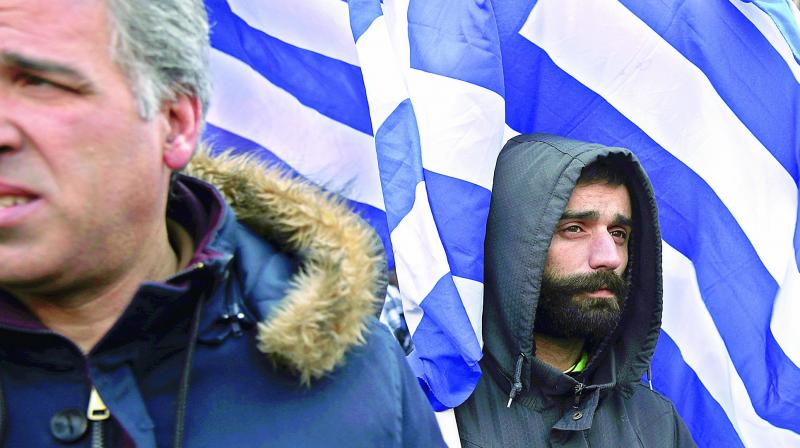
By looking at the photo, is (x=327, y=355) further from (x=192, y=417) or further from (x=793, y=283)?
(x=793, y=283)

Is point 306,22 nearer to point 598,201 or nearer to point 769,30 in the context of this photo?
point 598,201

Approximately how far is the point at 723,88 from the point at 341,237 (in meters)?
2.45

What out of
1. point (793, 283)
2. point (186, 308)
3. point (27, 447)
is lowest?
point (793, 283)

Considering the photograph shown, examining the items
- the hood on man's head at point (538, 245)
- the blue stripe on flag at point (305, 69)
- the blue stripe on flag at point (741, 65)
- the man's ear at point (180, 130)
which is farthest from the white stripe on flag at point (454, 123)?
the man's ear at point (180, 130)

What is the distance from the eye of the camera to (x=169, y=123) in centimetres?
160

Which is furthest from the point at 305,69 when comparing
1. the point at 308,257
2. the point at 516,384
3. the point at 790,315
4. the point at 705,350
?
the point at 308,257

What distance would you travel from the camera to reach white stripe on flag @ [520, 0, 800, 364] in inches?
149

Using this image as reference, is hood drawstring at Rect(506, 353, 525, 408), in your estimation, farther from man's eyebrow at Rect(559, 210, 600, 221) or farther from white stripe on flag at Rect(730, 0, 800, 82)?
white stripe on flag at Rect(730, 0, 800, 82)

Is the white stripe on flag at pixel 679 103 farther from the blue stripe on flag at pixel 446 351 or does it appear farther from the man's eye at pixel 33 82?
the man's eye at pixel 33 82

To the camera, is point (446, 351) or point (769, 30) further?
point (769, 30)

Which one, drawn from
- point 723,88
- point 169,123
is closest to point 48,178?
point 169,123

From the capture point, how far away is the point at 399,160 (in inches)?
129

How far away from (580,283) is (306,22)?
1234 mm

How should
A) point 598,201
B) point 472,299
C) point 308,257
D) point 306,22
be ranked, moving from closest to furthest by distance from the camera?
point 308,257
point 472,299
point 598,201
point 306,22
